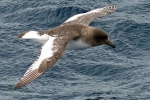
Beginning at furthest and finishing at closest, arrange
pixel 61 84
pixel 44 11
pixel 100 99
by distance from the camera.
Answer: pixel 44 11 < pixel 61 84 < pixel 100 99

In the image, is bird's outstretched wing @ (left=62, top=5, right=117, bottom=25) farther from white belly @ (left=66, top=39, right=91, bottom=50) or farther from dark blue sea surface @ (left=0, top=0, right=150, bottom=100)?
dark blue sea surface @ (left=0, top=0, right=150, bottom=100)

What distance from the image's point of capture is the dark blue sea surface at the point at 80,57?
66.1ft

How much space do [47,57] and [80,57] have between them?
6364 mm

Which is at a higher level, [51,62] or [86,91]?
[51,62]

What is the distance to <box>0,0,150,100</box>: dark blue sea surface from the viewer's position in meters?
20.2

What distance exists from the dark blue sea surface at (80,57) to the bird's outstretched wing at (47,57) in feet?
→ 11.0

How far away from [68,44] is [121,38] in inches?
255

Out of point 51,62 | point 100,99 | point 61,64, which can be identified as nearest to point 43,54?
point 51,62

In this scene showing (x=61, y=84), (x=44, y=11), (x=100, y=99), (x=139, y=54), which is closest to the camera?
(x=100, y=99)

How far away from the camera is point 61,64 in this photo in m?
22.1

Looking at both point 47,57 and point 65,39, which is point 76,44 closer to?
point 65,39

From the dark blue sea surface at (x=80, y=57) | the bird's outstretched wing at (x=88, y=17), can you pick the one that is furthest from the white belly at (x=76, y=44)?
the dark blue sea surface at (x=80, y=57)

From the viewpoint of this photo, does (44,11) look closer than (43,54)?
No

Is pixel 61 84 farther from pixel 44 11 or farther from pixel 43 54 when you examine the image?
pixel 44 11
